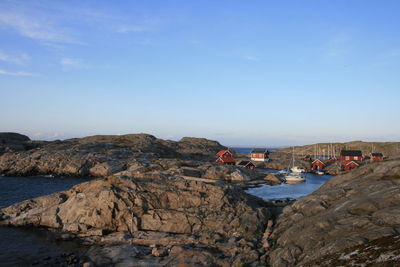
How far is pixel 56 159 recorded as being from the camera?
9819cm

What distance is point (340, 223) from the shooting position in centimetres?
2520

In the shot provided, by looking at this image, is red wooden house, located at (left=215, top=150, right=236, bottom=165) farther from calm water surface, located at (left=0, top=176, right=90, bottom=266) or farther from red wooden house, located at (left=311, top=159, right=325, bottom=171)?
calm water surface, located at (left=0, top=176, right=90, bottom=266)

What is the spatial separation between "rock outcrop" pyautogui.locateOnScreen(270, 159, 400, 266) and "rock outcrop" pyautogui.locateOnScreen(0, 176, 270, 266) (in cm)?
298

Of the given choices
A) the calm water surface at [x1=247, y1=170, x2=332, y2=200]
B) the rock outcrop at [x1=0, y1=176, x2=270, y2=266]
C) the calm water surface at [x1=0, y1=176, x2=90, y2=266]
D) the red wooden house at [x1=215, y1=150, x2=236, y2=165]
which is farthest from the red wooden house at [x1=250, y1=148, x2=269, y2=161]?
the calm water surface at [x1=0, y1=176, x2=90, y2=266]

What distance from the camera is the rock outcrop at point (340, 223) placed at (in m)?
20.3

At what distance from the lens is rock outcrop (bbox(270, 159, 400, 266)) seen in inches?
799

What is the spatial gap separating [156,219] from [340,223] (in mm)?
18212

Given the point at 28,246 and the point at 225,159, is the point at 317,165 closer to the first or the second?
the point at 225,159

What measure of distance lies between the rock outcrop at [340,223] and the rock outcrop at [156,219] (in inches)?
117

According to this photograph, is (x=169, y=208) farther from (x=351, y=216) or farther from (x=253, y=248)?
(x=351, y=216)

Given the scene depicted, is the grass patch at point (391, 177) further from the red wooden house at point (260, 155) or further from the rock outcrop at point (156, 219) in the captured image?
the red wooden house at point (260, 155)

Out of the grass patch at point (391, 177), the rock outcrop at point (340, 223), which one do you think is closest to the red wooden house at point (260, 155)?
the rock outcrop at point (340, 223)

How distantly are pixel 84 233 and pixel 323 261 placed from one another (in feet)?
81.5

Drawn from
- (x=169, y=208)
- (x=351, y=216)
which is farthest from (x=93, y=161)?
(x=351, y=216)
